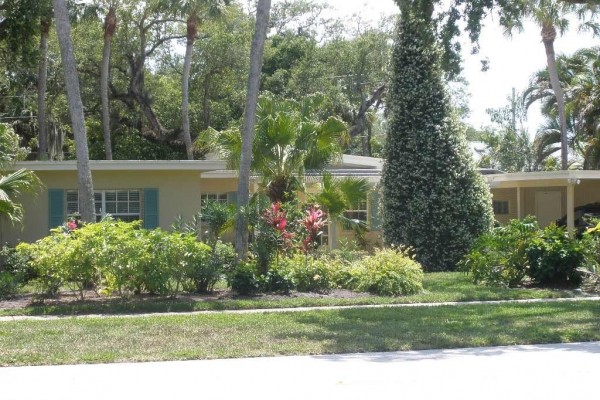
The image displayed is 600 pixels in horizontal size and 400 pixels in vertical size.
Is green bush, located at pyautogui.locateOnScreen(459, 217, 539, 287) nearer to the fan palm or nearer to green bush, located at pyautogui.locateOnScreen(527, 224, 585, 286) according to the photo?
green bush, located at pyautogui.locateOnScreen(527, 224, 585, 286)

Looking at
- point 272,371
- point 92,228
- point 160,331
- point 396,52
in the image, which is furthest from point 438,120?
point 272,371

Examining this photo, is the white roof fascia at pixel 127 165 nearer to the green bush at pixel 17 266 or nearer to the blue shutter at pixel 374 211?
the green bush at pixel 17 266

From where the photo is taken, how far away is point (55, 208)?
22016 millimetres

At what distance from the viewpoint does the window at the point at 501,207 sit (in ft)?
107

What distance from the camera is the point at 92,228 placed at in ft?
50.4

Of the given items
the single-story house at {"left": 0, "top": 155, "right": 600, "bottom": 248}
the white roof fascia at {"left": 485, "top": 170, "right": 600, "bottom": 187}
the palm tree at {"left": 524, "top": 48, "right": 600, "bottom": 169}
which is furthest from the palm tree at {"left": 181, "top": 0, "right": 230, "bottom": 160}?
the palm tree at {"left": 524, "top": 48, "right": 600, "bottom": 169}

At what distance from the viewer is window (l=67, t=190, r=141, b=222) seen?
73.5ft

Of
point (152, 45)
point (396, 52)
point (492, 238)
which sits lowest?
point (492, 238)

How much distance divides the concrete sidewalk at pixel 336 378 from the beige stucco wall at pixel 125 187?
1235 centimetres

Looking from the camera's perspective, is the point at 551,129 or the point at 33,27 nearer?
the point at 33,27

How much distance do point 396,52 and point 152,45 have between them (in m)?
17.8

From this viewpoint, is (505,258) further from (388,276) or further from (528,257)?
(388,276)

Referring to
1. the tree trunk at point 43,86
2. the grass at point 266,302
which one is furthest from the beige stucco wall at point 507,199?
the tree trunk at point 43,86

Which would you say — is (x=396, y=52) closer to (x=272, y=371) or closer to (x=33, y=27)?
(x=33, y=27)
